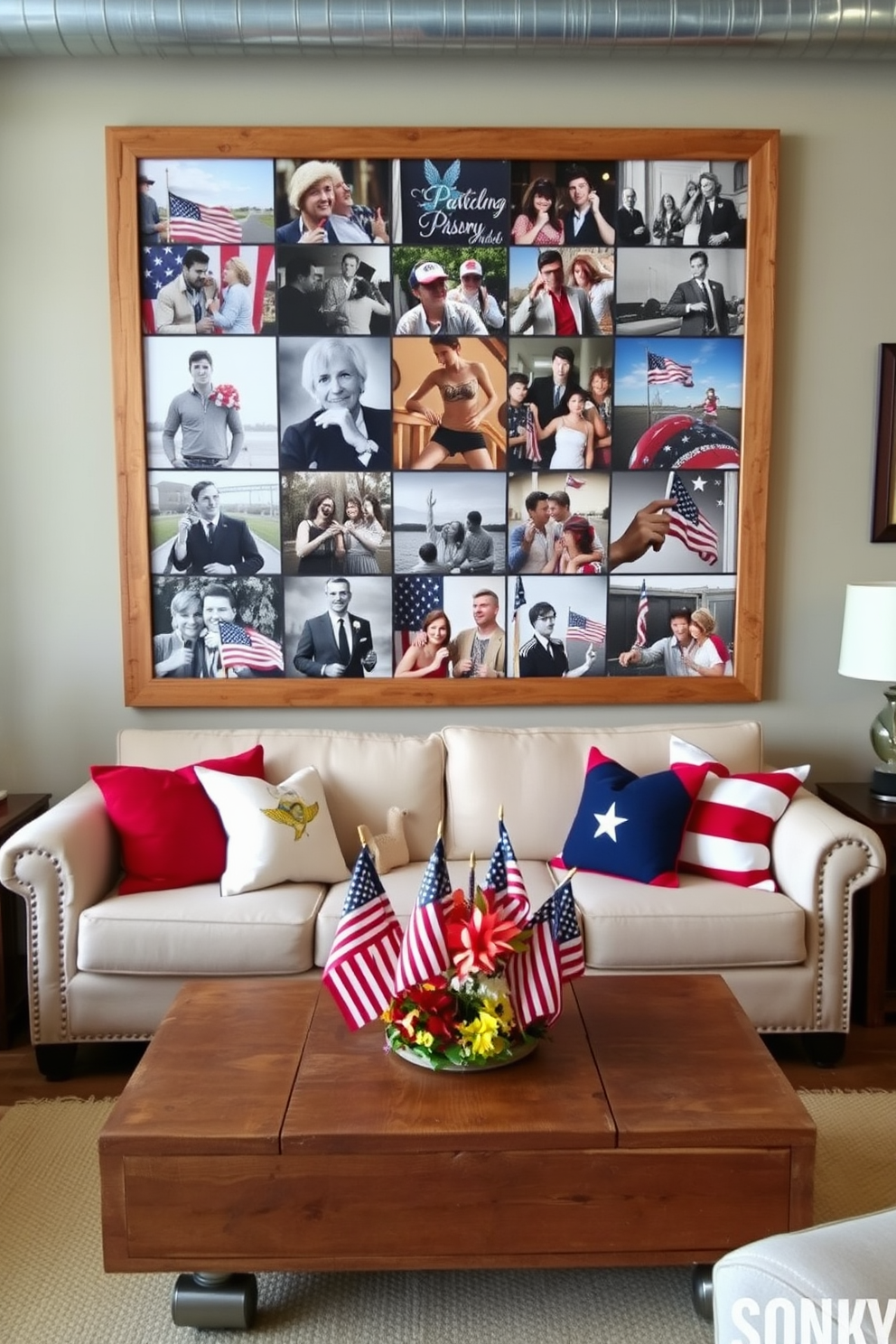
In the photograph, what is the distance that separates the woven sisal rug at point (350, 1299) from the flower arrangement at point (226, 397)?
2486mm

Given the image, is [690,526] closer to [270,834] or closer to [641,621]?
[641,621]

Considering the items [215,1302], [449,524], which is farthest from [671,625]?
[215,1302]

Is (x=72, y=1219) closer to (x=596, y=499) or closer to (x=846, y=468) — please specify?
(x=596, y=499)

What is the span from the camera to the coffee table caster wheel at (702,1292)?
7.02 feet

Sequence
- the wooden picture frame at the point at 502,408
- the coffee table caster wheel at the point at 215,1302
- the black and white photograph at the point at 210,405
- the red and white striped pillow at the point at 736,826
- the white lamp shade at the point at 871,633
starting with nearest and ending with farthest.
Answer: the coffee table caster wheel at the point at 215,1302 → the red and white striped pillow at the point at 736,826 → the white lamp shade at the point at 871,633 → the wooden picture frame at the point at 502,408 → the black and white photograph at the point at 210,405

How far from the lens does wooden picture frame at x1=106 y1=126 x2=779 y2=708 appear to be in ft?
12.0

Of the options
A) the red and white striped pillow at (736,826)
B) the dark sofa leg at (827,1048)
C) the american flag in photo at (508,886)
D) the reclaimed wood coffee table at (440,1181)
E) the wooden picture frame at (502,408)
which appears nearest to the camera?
the reclaimed wood coffee table at (440,1181)

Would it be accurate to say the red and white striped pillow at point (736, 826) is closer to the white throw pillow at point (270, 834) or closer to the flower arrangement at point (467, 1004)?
the white throw pillow at point (270, 834)

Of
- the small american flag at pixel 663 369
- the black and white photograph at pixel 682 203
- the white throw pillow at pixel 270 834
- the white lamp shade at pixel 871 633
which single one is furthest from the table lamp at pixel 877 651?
the white throw pillow at pixel 270 834

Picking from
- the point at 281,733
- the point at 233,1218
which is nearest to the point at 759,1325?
the point at 233,1218

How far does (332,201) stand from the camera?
371 cm

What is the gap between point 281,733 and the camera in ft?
12.2

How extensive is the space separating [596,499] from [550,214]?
3.25 ft

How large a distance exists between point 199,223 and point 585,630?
1.96m
